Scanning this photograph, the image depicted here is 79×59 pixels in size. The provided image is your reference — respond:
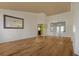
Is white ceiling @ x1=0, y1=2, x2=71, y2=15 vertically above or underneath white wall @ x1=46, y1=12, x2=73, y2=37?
above

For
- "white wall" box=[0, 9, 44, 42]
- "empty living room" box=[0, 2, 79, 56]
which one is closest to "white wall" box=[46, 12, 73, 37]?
"empty living room" box=[0, 2, 79, 56]

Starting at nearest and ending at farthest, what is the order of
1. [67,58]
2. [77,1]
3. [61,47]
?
1. [77,1]
2. [67,58]
3. [61,47]

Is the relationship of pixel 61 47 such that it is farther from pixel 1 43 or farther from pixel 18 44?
pixel 1 43

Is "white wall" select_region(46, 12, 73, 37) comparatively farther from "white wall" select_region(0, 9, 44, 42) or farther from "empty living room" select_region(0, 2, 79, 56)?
"white wall" select_region(0, 9, 44, 42)

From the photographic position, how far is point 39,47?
93.7 inches

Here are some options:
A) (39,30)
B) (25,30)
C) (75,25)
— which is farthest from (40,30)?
(75,25)

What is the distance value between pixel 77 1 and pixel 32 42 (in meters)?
1.12

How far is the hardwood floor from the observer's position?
85.8 inches

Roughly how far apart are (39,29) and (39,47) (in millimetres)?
360

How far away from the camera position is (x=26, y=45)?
2340mm

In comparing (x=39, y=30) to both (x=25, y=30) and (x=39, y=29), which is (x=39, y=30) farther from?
(x=25, y=30)

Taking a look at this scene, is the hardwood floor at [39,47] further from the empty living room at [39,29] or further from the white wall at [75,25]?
the white wall at [75,25]

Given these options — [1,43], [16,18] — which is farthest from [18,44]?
[16,18]

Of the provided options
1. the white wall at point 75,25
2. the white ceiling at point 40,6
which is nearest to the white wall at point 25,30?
the white ceiling at point 40,6
